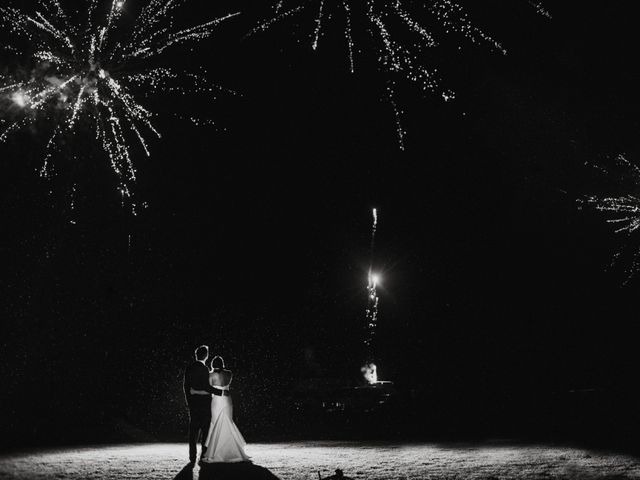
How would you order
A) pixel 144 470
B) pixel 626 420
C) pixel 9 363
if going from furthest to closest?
pixel 9 363, pixel 626 420, pixel 144 470

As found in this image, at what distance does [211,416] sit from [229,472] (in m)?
1.06

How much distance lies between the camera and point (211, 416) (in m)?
7.74

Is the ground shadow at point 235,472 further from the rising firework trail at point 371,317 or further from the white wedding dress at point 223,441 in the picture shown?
the rising firework trail at point 371,317

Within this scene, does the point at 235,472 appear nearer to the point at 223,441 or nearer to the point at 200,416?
the point at 223,441

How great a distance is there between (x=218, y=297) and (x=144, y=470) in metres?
12.7

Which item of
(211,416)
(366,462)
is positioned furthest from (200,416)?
(366,462)

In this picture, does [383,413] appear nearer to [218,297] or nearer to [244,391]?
[244,391]

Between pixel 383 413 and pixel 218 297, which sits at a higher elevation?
pixel 218 297

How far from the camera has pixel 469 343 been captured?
78.8 feet

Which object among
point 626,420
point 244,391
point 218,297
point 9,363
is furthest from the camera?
point 218,297

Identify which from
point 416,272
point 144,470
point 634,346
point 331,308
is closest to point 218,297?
point 331,308

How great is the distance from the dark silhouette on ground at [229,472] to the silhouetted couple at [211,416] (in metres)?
0.16

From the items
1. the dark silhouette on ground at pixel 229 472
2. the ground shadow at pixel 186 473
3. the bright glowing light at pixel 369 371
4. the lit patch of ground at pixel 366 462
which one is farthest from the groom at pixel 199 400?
the bright glowing light at pixel 369 371

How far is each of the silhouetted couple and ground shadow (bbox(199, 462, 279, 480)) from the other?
0.16 m
